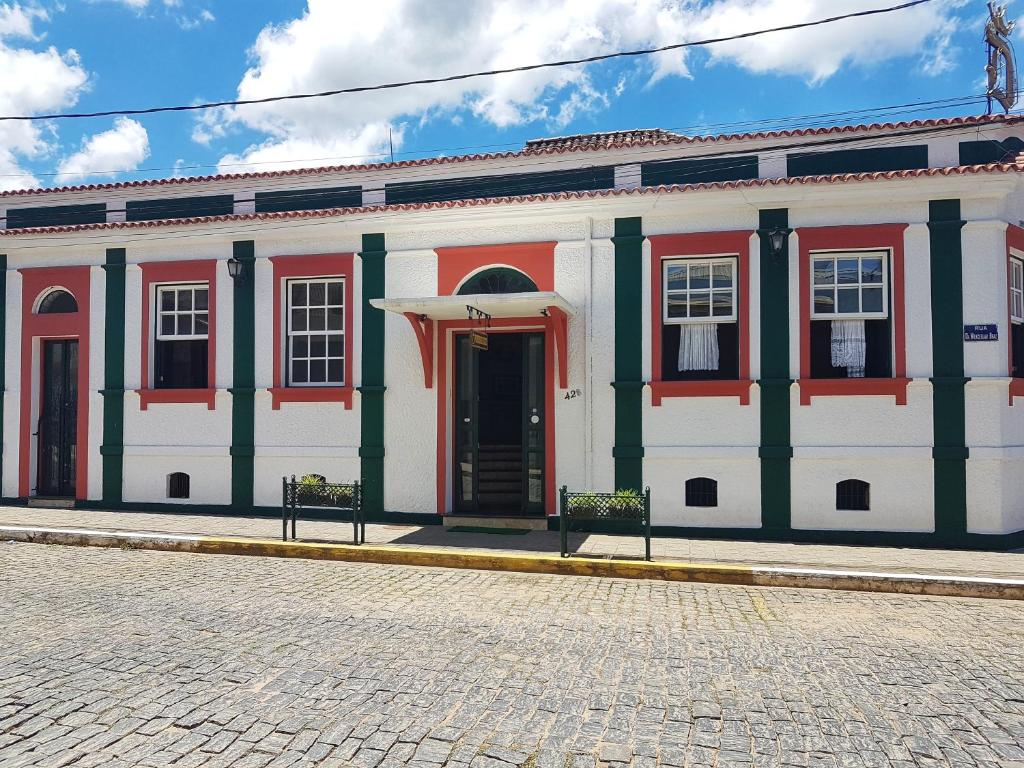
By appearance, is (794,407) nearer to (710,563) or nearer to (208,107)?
(710,563)

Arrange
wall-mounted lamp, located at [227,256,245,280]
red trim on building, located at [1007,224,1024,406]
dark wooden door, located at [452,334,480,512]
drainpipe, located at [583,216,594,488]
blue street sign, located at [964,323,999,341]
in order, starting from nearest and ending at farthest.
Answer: blue street sign, located at [964,323,999,341] < red trim on building, located at [1007,224,1024,406] < drainpipe, located at [583,216,594,488] < dark wooden door, located at [452,334,480,512] < wall-mounted lamp, located at [227,256,245,280]

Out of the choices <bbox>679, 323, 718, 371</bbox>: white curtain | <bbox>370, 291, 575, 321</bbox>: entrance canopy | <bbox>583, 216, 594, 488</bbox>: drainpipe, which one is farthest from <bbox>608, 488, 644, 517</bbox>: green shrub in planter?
<bbox>370, 291, 575, 321</bbox>: entrance canopy

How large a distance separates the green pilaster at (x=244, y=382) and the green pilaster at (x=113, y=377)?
78.4 inches

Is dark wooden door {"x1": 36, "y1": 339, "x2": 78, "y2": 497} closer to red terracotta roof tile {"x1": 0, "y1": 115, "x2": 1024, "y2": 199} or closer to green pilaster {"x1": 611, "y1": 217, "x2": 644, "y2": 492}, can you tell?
red terracotta roof tile {"x1": 0, "y1": 115, "x2": 1024, "y2": 199}

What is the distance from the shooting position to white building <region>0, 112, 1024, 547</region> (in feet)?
30.7

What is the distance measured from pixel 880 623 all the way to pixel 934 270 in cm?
521

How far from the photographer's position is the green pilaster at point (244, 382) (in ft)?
37.3

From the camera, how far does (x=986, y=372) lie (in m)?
9.20

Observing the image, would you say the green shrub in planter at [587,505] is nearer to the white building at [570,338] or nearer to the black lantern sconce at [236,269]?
the white building at [570,338]

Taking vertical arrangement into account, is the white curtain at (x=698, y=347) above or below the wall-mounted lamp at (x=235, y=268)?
below

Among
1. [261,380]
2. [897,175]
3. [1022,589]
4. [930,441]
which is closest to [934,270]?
[897,175]

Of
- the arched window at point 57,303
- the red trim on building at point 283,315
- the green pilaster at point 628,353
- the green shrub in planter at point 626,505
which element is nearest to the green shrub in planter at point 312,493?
the red trim on building at point 283,315

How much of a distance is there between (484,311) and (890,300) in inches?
209

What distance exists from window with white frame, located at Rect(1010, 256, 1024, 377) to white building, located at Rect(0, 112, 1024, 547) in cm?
6
